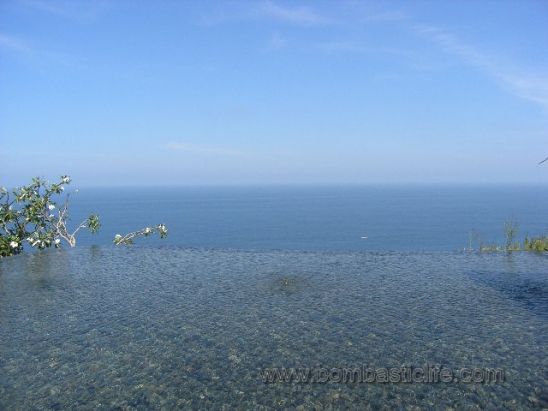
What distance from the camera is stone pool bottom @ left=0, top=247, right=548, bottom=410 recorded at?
6.69 m

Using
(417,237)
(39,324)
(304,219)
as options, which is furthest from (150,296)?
(304,219)

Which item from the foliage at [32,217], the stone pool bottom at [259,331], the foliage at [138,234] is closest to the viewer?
the stone pool bottom at [259,331]

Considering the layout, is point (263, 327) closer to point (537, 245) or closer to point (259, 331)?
point (259, 331)

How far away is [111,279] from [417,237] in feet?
171

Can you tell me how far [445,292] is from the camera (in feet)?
40.5

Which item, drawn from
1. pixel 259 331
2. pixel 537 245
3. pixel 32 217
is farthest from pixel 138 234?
pixel 537 245

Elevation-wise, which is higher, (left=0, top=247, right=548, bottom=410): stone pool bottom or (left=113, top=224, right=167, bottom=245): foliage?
(left=113, top=224, right=167, bottom=245): foliage

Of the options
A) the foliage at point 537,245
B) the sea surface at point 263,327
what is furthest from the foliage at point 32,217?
the foliage at point 537,245

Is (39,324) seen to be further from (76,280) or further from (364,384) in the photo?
(364,384)

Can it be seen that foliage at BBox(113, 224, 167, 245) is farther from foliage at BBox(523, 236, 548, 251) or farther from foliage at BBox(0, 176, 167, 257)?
foliage at BBox(523, 236, 548, 251)

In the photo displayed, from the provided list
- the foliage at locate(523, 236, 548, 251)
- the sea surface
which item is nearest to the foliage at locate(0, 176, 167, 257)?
the sea surface

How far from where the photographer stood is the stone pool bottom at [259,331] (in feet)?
21.9

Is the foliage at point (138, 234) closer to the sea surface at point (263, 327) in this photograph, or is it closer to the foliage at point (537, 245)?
the sea surface at point (263, 327)

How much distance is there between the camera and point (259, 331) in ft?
30.8
